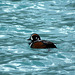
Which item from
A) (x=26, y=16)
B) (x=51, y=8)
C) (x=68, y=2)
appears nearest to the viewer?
(x=26, y=16)

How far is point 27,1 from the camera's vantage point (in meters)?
23.0

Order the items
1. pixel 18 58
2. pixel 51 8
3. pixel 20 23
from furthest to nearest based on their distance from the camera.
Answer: pixel 51 8 < pixel 20 23 < pixel 18 58

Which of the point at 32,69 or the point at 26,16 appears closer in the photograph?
the point at 32,69

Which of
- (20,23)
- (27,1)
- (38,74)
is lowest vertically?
(38,74)

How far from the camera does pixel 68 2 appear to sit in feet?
73.0

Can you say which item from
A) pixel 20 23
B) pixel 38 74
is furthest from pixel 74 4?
pixel 38 74

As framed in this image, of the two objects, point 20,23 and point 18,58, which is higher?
point 20,23

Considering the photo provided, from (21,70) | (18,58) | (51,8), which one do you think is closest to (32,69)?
(21,70)

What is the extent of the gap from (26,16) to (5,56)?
24.2ft

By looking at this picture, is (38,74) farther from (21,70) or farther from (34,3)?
(34,3)

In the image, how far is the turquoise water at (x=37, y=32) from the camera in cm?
1042

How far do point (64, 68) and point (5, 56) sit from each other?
2194 mm

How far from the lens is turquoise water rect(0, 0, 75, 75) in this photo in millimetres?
10422

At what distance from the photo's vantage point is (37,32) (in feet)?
49.6
